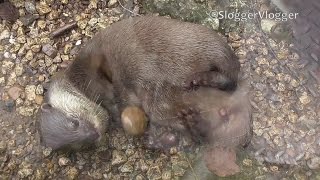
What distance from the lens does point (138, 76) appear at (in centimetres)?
279

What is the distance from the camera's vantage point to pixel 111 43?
9.09 feet

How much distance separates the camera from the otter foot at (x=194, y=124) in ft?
8.91

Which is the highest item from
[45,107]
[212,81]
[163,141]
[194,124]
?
[212,81]

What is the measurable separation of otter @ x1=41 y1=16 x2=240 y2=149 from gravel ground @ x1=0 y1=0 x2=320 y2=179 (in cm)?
13

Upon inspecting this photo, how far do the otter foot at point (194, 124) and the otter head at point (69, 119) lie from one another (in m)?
0.40

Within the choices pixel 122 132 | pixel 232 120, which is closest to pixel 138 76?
pixel 122 132

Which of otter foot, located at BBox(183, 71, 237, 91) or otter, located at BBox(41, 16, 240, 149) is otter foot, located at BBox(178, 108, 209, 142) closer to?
otter, located at BBox(41, 16, 240, 149)

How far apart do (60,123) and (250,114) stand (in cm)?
91

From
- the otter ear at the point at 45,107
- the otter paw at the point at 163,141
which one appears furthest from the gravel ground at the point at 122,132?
the otter ear at the point at 45,107

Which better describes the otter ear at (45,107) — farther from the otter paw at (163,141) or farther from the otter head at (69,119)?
the otter paw at (163,141)

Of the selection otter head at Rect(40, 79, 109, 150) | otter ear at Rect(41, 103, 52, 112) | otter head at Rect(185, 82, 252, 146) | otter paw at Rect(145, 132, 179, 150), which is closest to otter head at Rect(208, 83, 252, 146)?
otter head at Rect(185, 82, 252, 146)

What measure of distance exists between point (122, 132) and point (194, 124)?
0.36m

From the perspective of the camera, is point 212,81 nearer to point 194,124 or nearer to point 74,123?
point 194,124

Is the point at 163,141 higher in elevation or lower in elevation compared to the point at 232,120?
lower
